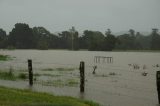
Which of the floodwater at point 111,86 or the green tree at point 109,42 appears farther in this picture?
the green tree at point 109,42

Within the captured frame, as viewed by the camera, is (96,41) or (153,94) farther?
(96,41)

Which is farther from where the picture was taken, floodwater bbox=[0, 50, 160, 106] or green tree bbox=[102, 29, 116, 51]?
green tree bbox=[102, 29, 116, 51]

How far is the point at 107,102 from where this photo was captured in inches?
854

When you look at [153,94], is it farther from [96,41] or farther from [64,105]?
[96,41]

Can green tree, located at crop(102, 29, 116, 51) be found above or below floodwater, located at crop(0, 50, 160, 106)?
above

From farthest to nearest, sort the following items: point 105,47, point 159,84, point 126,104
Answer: point 105,47, point 126,104, point 159,84

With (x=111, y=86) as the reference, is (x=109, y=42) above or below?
above

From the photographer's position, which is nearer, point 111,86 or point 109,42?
point 111,86

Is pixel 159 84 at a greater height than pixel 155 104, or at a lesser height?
greater

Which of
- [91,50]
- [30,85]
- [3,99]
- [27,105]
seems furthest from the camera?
[91,50]

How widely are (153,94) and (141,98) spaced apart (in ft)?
11.2

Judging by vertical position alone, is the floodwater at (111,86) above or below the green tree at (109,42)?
below

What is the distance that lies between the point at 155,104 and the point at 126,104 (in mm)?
2303

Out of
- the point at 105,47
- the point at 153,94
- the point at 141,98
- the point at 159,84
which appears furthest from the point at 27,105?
the point at 105,47
